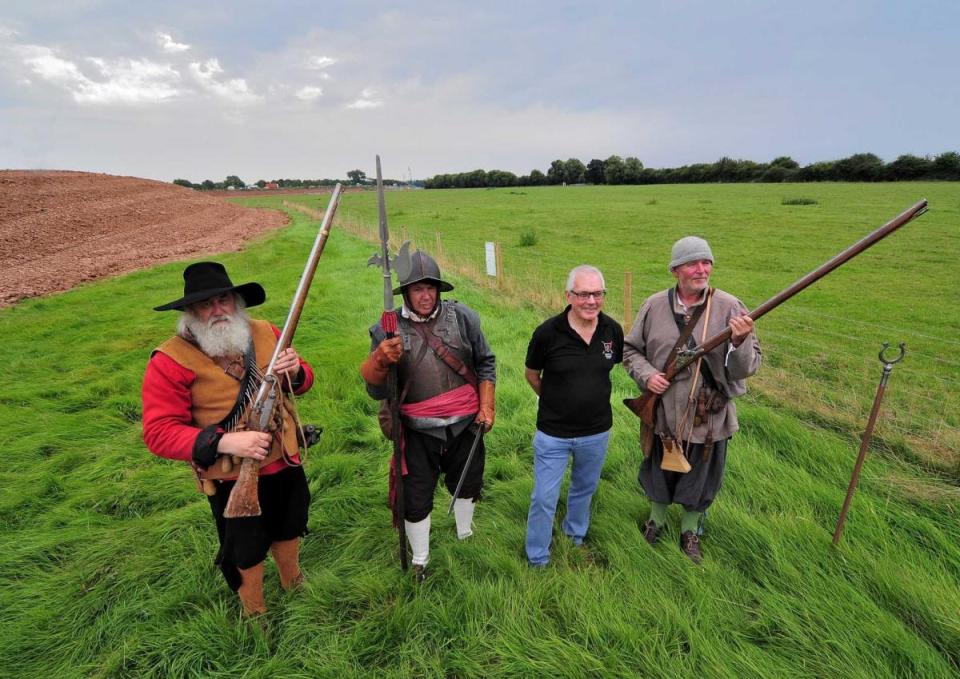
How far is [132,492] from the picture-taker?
3715 mm

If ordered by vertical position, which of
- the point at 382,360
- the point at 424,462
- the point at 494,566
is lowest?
the point at 494,566

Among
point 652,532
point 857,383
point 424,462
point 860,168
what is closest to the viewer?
point 424,462

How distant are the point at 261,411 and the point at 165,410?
1.36 ft

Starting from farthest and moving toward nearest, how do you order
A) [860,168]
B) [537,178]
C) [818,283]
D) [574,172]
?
1. [537,178]
2. [574,172]
3. [860,168]
4. [818,283]

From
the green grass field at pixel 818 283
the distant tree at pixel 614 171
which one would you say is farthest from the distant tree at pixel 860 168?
the distant tree at pixel 614 171

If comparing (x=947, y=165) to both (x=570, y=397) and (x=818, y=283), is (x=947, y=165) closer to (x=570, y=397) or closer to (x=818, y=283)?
(x=818, y=283)

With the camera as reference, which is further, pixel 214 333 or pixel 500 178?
pixel 500 178

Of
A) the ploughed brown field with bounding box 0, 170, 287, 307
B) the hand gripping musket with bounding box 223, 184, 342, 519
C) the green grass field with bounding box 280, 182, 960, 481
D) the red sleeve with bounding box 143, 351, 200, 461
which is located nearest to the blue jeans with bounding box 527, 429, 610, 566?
the hand gripping musket with bounding box 223, 184, 342, 519

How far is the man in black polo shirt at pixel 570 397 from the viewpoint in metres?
2.72

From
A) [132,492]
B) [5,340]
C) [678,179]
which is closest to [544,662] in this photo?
[132,492]

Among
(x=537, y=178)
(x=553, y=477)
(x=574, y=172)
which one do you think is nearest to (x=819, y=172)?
(x=574, y=172)

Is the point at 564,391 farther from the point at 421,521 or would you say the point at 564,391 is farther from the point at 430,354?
the point at 421,521

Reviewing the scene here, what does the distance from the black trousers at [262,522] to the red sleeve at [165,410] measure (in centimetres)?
38

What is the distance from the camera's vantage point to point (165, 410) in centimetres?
211
